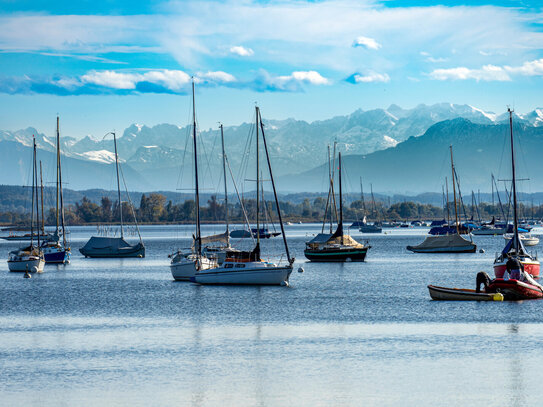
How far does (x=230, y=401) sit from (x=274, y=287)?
4316 cm

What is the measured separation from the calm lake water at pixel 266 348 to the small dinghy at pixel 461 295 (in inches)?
57.1

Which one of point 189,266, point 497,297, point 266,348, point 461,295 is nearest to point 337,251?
point 189,266

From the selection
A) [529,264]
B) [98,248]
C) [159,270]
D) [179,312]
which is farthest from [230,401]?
[98,248]

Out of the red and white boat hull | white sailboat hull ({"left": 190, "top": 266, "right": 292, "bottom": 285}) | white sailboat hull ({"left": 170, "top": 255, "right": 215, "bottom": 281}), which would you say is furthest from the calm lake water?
the red and white boat hull

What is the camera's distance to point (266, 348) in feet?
136

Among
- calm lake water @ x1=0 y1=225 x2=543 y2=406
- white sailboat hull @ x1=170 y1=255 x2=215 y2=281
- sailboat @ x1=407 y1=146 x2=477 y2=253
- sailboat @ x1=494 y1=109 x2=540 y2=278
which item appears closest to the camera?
calm lake water @ x1=0 y1=225 x2=543 y2=406

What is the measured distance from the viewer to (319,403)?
29.1 meters

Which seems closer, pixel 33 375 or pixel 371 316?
pixel 33 375

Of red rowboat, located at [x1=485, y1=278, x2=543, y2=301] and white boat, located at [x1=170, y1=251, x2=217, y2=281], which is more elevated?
white boat, located at [x1=170, y1=251, x2=217, y2=281]

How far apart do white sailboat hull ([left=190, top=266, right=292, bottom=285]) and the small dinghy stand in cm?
1435

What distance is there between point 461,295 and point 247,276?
18.2 m

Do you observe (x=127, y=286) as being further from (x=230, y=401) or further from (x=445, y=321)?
(x=230, y=401)

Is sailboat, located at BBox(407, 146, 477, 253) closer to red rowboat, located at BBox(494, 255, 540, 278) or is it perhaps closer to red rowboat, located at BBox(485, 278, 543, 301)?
red rowboat, located at BBox(494, 255, 540, 278)

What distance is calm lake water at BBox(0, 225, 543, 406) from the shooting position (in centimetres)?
3084
